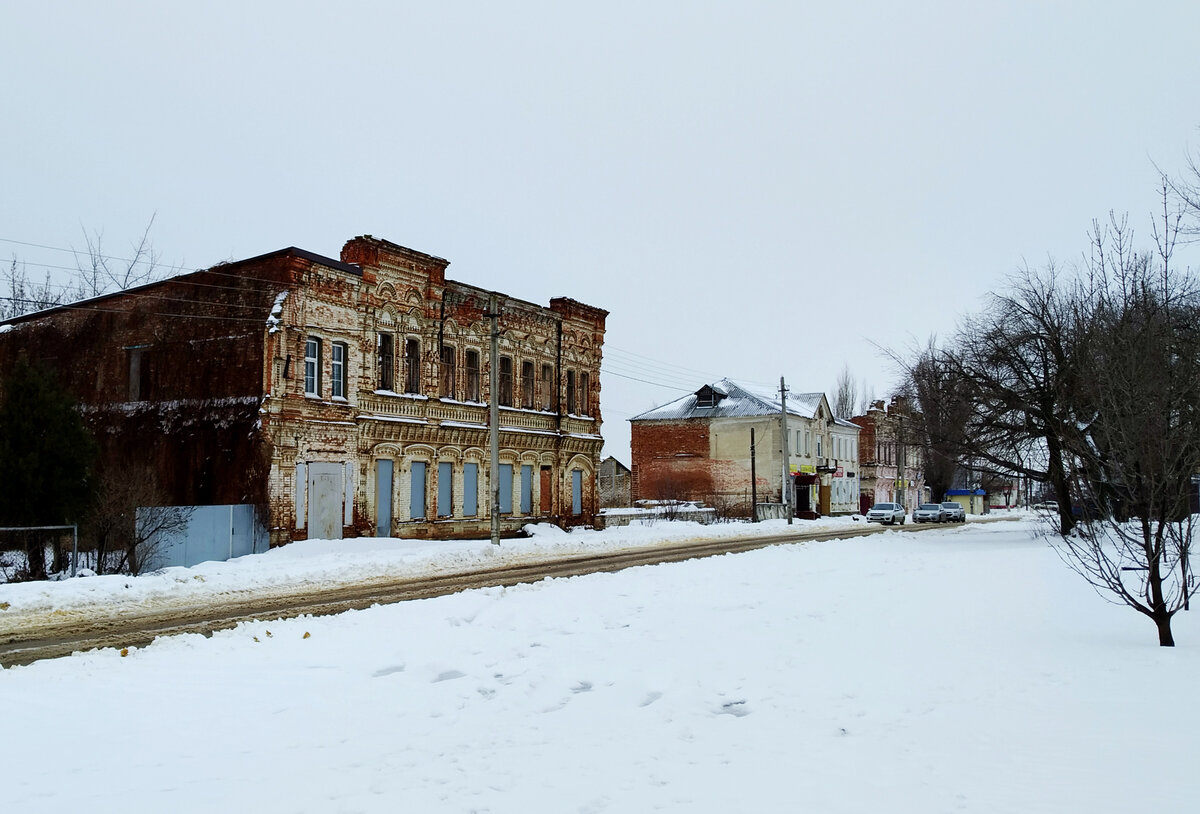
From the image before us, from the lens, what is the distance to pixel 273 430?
86.8 feet

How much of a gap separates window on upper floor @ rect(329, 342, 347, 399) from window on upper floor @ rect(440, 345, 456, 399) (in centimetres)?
481

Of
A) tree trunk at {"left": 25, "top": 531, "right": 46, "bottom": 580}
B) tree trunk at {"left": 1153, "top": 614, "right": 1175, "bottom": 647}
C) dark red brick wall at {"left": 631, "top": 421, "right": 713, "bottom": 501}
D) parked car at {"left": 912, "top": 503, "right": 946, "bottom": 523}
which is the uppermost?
dark red brick wall at {"left": 631, "top": 421, "right": 713, "bottom": 501}

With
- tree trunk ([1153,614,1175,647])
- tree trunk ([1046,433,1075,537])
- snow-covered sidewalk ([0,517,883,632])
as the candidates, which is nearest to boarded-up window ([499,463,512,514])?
snow-covered sidewalk ([0,517,883,632])

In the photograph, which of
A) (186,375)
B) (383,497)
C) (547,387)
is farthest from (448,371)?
(186,375)

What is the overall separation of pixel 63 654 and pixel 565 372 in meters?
29.8

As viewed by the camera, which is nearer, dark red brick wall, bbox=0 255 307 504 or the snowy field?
the snowy field

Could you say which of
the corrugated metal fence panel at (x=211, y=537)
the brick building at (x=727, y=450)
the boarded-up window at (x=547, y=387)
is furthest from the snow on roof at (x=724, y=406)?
the corrugated metal fence panel at (x=211, y=537)

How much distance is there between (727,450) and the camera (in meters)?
63.0

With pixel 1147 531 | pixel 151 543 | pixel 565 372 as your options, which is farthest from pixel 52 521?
pixel 565 372

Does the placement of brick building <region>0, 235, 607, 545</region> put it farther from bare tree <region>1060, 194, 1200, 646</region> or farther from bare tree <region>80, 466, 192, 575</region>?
bare tree <region>1060, 194, 1200, 646</region>

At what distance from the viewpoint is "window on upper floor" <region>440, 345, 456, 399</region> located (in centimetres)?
3325

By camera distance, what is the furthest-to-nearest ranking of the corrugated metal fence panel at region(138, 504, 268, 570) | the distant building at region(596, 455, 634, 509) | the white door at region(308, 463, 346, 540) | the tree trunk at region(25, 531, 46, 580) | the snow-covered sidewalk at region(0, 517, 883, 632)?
1. the distant building at region(596, 455, 634, 509)
2. the white door at region(308, 463, 346, 540)
3. the corrugated metal fence panel at region(138, 504, 268, 570)
4. the tree trunk at region(25, 531, 46, 580)
5. the snow-covered sidewalk at region(0, 517, 883, 632)

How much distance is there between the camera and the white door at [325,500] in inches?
1083

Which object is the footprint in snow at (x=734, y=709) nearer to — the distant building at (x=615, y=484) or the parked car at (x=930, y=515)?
the parked car at (x=930, y=515)
